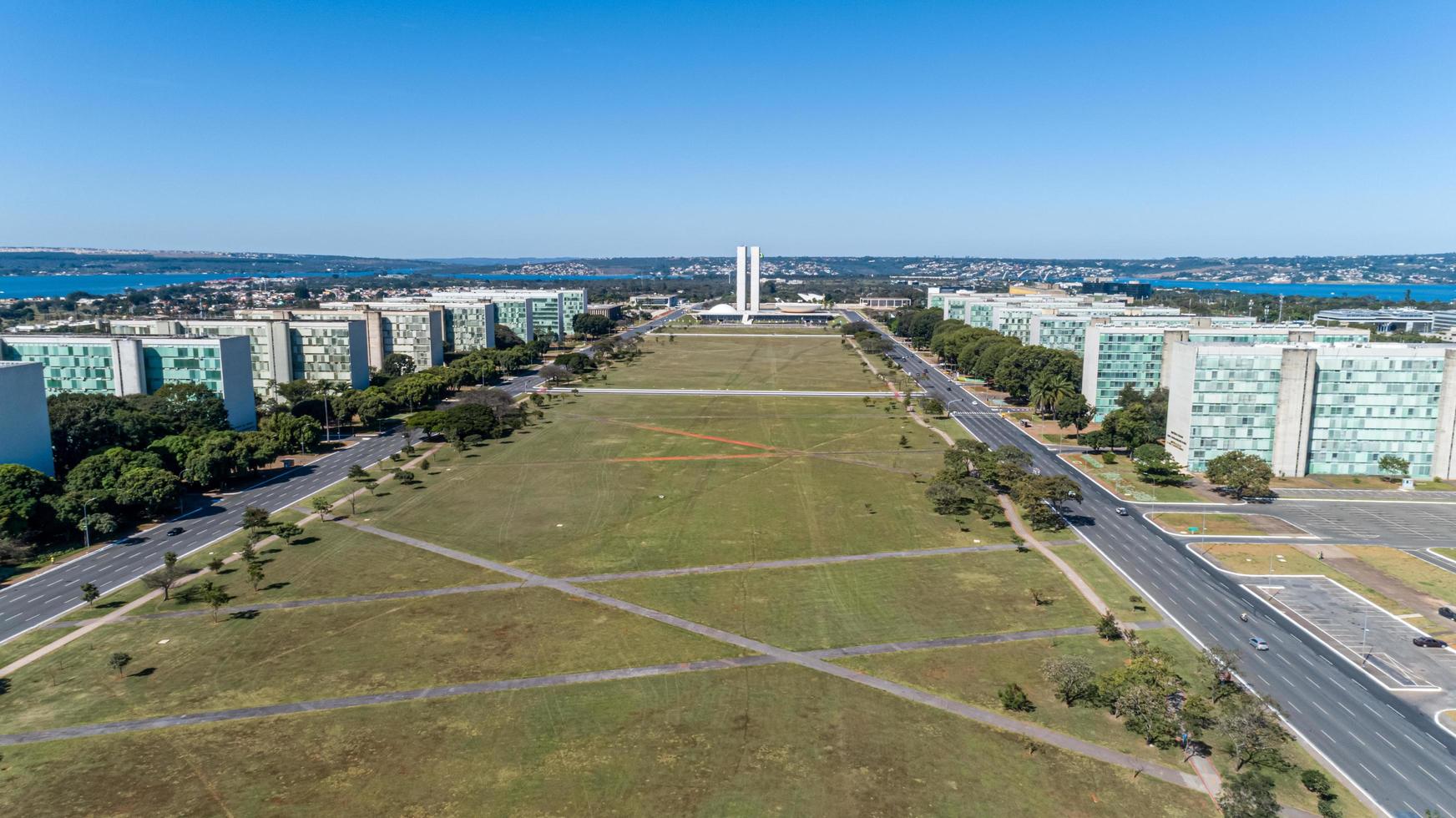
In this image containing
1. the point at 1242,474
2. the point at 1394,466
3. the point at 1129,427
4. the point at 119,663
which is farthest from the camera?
the point at 1129,427

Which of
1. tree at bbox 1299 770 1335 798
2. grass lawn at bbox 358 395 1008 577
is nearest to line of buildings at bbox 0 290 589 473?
grass lawn at bbox 358 395 1008 577

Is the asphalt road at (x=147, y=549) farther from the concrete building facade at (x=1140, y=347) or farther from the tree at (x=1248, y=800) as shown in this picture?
the concrete building facade at (x=1140, y=347)

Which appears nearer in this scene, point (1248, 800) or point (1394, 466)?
point (1248, 800)

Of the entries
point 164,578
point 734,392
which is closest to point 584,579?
point 164,578

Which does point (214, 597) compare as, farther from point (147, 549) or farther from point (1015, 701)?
point (1015, 701)

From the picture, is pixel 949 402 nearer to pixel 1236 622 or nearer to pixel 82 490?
pixel 1236 622
